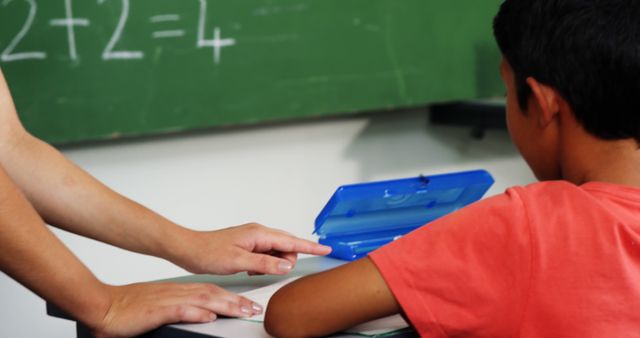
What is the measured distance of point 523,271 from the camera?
3.15ft

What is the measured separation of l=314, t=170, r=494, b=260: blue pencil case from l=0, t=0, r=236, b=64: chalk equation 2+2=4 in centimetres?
91

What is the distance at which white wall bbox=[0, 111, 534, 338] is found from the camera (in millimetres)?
2266

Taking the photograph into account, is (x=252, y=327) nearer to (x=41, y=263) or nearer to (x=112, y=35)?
(x=41, y=263)

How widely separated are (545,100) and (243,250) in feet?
1.52

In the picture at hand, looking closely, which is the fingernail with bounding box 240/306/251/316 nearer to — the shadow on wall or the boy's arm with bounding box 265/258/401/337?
the boy's arm with bounding box 265/258/401/337

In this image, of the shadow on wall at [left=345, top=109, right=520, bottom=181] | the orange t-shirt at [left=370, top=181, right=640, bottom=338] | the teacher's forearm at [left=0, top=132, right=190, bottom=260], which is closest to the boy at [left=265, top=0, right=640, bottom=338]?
the orange t-shirt at [left=370, top=181, right=640, bottom=338]

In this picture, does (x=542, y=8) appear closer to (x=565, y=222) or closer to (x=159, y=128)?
(x=565, y=222)

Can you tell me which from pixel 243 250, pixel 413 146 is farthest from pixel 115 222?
pixel 413 146

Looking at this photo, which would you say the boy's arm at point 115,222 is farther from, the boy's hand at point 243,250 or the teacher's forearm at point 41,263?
the teacher's forearm at point 41,263

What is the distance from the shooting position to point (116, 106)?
2.10 metres

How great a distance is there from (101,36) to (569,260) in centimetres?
138

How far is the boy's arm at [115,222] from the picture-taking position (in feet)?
4.14

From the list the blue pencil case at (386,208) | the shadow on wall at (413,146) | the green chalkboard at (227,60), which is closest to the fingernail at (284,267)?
the blue pencil case at (386,208)

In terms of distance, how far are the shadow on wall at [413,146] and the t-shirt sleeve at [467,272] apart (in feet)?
5.50
